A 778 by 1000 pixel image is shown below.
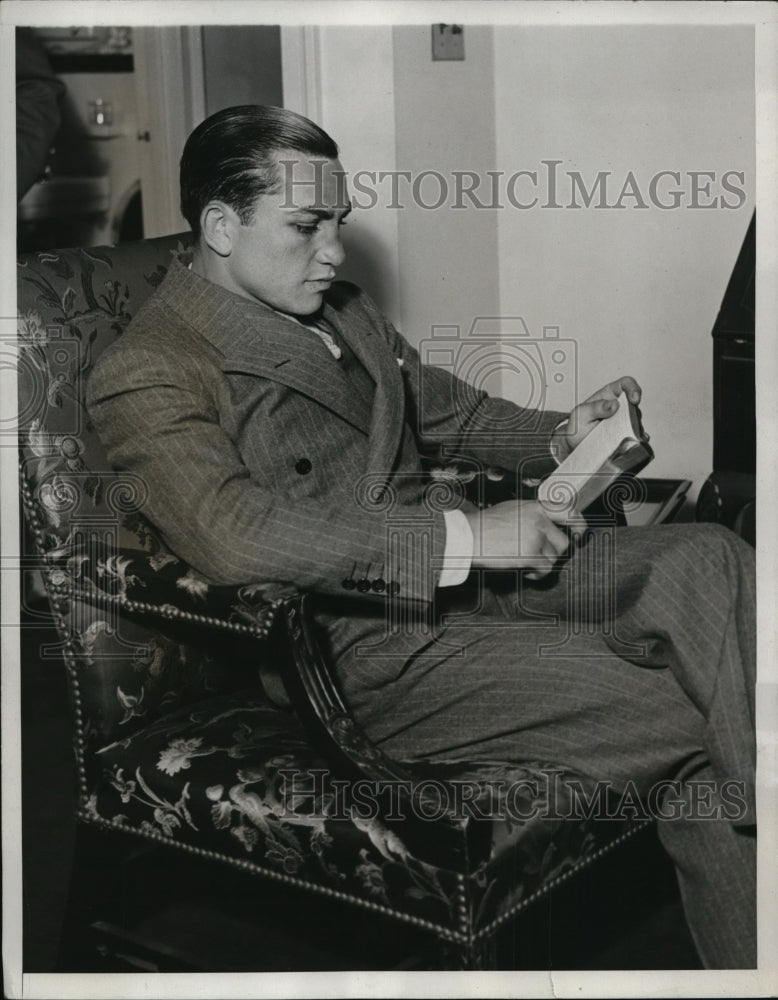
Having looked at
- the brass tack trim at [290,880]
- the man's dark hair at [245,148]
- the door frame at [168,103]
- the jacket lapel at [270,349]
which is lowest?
the brass tack trim at [290,880]

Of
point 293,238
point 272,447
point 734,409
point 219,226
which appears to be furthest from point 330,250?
point 734,409

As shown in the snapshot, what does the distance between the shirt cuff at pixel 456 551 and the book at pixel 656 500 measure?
0.44 m

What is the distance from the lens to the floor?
5.01ft

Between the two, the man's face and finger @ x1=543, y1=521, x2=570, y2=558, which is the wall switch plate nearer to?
the man's face

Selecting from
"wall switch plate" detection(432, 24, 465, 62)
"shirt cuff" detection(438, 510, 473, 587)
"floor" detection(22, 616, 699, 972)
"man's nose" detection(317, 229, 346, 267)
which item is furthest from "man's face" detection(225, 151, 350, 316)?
"floor" detection(22, 616, 699, 972)

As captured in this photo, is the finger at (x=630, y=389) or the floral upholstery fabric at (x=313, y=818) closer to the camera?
the floral upholstery fabric at (x=313, y=818)

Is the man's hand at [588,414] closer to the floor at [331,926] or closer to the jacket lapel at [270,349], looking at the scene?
the jacket lapel at [270,349]

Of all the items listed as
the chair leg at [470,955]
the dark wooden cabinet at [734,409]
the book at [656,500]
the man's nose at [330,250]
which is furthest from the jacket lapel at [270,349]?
the chair leg at [470,955]

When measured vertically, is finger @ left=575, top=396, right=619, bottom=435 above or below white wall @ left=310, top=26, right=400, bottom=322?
below

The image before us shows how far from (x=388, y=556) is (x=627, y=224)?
887mm

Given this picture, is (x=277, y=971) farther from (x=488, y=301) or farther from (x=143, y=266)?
(x=488, y=301)

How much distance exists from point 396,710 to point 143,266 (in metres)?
0.79

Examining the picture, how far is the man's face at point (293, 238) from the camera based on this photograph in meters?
1.58

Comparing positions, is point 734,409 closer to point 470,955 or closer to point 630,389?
point 630,389
